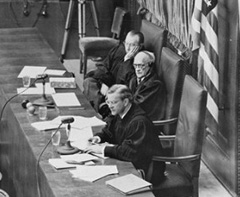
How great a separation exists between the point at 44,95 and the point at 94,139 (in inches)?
40.1

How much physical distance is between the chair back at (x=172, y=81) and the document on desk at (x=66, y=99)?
796mm

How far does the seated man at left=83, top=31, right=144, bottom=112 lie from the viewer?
710 centimetres

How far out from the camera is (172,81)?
6.25 meters

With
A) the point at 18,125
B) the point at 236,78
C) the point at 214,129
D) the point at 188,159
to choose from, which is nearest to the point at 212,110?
the point at 214,129

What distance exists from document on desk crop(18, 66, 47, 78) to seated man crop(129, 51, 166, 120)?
3.49ft

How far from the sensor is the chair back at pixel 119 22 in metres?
9.46

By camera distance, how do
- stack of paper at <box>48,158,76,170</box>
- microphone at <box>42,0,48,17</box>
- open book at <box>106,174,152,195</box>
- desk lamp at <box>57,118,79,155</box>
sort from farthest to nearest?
microphone at <box>42,0,48,17</box> → desk lamp at <box>57,118,79,155</box> → stack of paper at <box>48,158,76,170</box> → open book at <box>106,174,152,195</box>

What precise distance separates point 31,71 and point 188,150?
2.37m

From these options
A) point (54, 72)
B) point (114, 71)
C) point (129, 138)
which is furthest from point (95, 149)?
point (114, 71)

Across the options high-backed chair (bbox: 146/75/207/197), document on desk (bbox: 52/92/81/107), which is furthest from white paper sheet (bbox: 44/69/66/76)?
high-backed chair (bbox: 146/75/207/197)

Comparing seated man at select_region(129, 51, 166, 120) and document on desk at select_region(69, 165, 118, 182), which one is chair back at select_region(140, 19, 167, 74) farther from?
document on desk at select_region(69, 165, 118, 182)

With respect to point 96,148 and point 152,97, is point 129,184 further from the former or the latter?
point 152,97

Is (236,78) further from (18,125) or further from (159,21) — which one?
(159,21)

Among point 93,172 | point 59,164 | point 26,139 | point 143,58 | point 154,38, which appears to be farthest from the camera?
point 154,38
